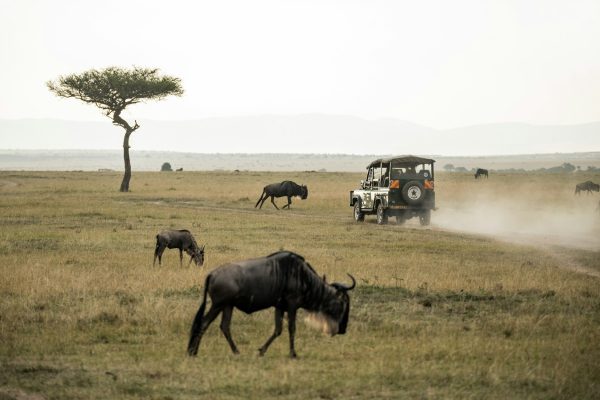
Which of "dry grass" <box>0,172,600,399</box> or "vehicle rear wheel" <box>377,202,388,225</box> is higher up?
"vehicle rear wheel" <box>377,202,388,225</box>

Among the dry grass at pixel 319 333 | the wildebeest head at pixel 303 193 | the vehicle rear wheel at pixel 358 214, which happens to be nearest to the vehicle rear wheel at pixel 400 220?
the vehicle rear wheel at pixel 358 214

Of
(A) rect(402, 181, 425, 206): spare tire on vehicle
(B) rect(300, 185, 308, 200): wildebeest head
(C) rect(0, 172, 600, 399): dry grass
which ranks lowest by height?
(C) rect(0, 172, 600, 399): dry grass

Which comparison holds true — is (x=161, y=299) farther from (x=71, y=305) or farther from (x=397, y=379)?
(x=397, y=379)

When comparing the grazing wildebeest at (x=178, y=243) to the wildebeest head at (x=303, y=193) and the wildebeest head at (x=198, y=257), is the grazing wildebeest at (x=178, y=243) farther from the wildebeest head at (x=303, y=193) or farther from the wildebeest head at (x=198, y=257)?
the wildebeest head at (x=303, y=193)

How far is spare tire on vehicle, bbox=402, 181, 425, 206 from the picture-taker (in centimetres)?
3259

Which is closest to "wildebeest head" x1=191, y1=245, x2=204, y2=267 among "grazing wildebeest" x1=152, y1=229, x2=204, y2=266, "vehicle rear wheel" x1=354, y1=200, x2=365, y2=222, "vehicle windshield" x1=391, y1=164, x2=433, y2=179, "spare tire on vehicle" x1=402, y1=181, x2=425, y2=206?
"grazing wildebeest" x1=152, y1=229, x2=204, y2=266

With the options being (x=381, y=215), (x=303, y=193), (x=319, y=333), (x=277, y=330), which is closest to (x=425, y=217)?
(x=381, y=215)

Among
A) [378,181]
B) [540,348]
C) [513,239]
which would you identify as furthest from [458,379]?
[378,181]

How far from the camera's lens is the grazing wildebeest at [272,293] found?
1039cm

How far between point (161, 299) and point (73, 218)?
21.4m

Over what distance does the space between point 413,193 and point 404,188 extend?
45 cm

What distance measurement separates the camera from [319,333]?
1259cm

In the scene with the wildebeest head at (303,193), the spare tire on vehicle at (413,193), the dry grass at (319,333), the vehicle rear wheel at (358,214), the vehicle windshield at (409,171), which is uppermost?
the vehicle windshield at (409,171)

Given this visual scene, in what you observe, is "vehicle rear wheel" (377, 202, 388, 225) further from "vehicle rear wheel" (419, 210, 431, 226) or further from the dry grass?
the dry grass
